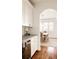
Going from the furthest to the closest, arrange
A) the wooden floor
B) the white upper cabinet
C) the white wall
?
the white wall
the wooden floor
the white upper cabinet

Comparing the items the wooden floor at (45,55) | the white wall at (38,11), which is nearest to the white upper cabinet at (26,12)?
the white wall at (38,11)

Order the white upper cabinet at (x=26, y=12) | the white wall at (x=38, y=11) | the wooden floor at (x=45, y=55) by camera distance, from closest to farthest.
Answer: the white upper cabinet at (x=26, y=12), the wooden floor at (x=45, y=55), the white wall at (x=38, y=11)

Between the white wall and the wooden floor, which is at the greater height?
the white wall

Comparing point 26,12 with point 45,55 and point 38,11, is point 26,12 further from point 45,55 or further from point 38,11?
point 45,55

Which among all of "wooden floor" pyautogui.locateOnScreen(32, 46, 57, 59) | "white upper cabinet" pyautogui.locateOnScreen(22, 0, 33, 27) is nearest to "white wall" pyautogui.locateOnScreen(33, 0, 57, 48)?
"white upper cabinet" pyautogui.locateOnScreen(22, 0, 33, 27)

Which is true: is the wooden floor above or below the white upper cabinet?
below

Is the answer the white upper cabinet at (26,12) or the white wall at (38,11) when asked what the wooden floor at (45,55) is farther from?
the white upper cabinet at (26,12)

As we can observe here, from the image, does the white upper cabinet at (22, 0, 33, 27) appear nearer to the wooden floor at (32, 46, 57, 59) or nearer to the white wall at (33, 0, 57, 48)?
the white wall at (33, 0, 57, 48)

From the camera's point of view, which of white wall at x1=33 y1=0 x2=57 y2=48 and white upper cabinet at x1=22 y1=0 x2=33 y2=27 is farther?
white wall at x1=33 y1=0 x2=57 y2=48

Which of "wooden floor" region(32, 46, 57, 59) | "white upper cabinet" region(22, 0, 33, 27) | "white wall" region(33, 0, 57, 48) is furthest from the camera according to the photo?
"white wall" region(33, 0, 57, 48)
